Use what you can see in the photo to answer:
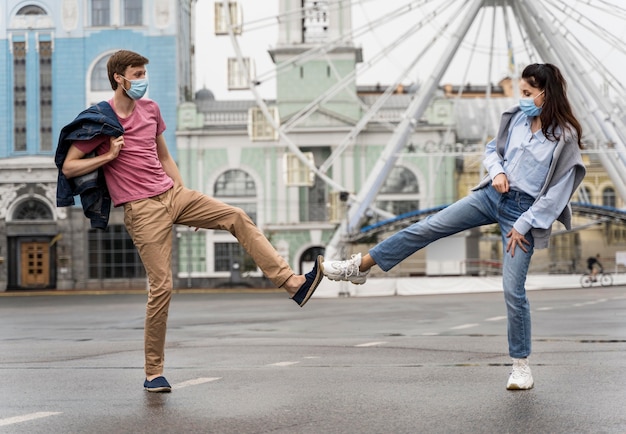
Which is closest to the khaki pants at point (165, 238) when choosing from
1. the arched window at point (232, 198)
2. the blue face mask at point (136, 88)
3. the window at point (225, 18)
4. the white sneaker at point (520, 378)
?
the blue face mask at point (136, 88)

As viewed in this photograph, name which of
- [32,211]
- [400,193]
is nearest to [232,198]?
[400,193]

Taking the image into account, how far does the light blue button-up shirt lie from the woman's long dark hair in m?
0.09

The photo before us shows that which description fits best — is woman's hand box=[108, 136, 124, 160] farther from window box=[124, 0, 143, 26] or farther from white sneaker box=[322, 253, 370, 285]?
window box=[124, 0, 143, 26]

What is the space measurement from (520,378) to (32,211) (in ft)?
198

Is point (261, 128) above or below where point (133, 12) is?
below

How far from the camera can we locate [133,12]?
65188 mm

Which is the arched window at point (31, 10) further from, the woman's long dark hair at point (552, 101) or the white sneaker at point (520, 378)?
the white sneaker at point (520, 378)

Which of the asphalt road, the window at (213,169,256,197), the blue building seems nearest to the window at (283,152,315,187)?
the window at (213,169,256,197)

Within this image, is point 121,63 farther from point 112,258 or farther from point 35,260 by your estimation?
point 35,260

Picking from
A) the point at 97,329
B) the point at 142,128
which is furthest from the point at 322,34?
the point at 142,128

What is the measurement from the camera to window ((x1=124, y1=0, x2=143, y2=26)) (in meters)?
65.1

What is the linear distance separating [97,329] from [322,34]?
49.3 m

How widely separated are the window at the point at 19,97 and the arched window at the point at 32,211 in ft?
9.53

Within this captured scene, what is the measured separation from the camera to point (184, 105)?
6562cm
